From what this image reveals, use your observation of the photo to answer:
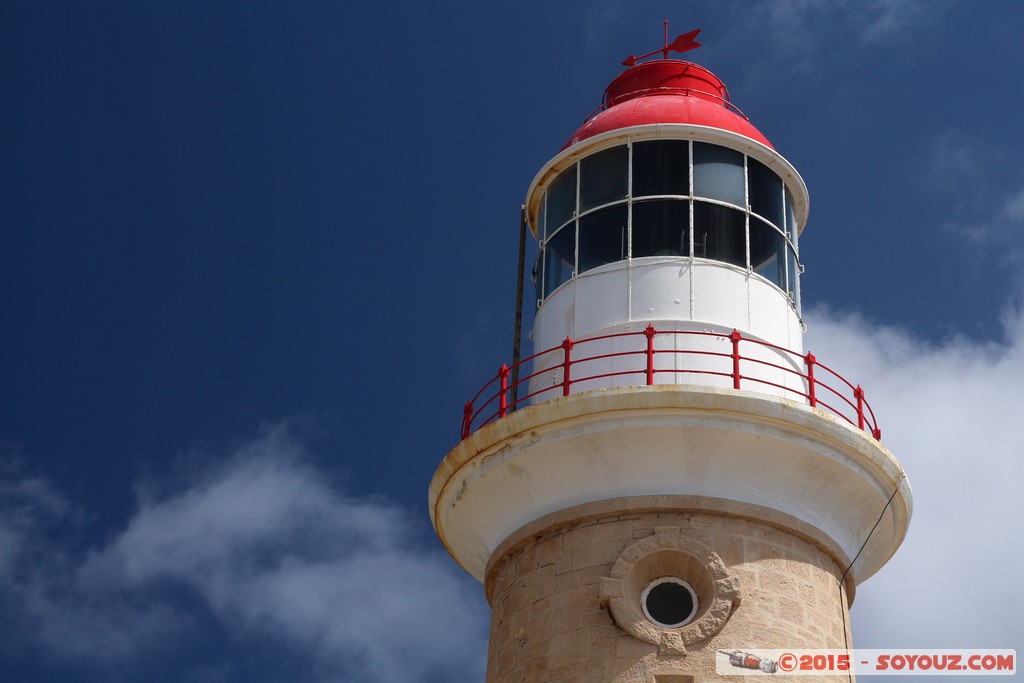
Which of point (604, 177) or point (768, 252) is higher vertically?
point (604, 177)

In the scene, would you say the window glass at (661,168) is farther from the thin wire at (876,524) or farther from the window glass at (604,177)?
the thin wire at (876,524)

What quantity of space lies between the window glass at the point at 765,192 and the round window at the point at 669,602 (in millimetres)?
4144

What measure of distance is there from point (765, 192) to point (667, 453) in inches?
136

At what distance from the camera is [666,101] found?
1595 centimetres

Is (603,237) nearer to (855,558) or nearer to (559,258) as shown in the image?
(559,258)

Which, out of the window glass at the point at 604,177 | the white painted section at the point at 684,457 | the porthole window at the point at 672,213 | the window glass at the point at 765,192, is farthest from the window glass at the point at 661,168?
the white painted section at the point at 684,457

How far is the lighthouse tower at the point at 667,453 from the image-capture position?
1289 cm

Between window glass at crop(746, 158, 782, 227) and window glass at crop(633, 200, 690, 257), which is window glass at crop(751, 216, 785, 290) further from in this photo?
window glass at crop(633, 200, 690, 257)

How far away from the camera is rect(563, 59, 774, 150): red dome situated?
1562 centimetres

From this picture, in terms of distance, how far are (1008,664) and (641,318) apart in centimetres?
458

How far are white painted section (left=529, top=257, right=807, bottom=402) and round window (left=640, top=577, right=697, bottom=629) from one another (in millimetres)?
1848

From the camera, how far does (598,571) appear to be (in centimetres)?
1304

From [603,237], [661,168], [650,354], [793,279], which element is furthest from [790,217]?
[650,354]

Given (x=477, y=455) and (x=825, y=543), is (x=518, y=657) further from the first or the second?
(x=825, y=543)
